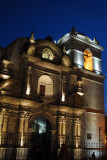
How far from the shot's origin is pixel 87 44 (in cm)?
2289

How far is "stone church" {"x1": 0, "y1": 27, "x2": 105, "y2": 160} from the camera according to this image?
1522cm

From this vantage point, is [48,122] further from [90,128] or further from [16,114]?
[90,128]

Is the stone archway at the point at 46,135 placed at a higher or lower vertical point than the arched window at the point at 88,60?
lower

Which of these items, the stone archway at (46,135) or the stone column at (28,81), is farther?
the stone archway at (46,135)

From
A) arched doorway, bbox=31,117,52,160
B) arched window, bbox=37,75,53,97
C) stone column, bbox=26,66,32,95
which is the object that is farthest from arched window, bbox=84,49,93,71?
arched doorway, bbox=31,117,52,160

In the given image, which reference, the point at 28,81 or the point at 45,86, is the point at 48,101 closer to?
the point at 45,86

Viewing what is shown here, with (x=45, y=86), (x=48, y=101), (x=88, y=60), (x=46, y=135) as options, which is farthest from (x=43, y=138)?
(x=88, y=60)

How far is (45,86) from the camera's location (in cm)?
1850

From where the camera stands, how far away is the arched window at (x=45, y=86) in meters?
18.1

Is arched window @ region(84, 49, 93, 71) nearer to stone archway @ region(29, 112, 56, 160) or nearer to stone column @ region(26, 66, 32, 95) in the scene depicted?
stone column @ region(26, 66, 32, 95)

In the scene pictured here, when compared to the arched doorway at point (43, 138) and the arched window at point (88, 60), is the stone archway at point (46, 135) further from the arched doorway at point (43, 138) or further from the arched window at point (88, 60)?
the arched window at point (88, 60)

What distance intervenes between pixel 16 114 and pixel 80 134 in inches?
275

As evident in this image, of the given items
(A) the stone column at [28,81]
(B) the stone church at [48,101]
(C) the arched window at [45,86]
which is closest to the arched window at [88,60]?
(B) the stone church at [48,101]

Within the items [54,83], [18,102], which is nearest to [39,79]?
[54,83]
